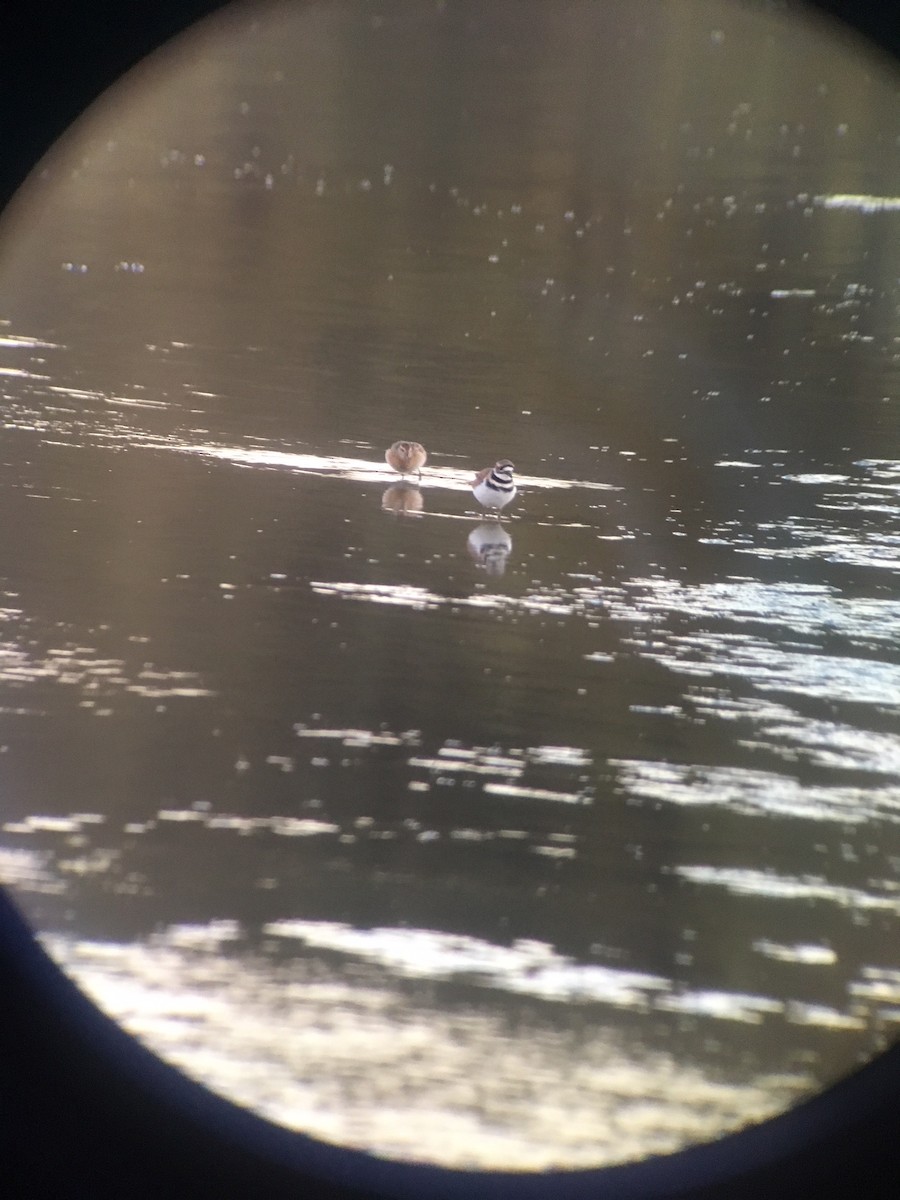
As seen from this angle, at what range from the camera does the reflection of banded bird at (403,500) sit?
2.13 metres

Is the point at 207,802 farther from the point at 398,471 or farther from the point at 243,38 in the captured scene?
the point at 398,471

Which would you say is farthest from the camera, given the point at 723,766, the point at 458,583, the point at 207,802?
the point at 458,583

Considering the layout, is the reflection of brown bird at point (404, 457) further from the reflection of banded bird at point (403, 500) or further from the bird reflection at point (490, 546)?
the bird reflection at point (490, 546)

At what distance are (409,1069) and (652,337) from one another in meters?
2.41

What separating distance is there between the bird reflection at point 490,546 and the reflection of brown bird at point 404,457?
0.82 feet

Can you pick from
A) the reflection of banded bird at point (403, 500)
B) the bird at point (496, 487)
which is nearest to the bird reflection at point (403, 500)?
the reflection of banded bird at point (403, 500)

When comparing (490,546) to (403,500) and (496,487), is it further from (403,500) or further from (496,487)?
(403,500)

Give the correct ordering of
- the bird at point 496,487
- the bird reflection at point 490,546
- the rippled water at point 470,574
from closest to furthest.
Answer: the rippled water at point 470,574, the bird reflection at point 490,546, the bird at point 496,487

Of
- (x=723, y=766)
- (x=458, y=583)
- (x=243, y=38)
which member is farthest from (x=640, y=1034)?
(x=243, y=38)

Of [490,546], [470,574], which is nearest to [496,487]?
[490,546]

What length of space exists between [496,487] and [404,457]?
0.25 metres

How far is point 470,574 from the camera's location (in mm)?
1896

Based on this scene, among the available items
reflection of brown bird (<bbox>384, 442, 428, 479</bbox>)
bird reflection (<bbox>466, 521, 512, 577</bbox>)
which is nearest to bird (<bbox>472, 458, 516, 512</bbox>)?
bird reflection (<bbox>466, 521, 512, 577</bbox>)

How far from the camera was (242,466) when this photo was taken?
7.27 ft
